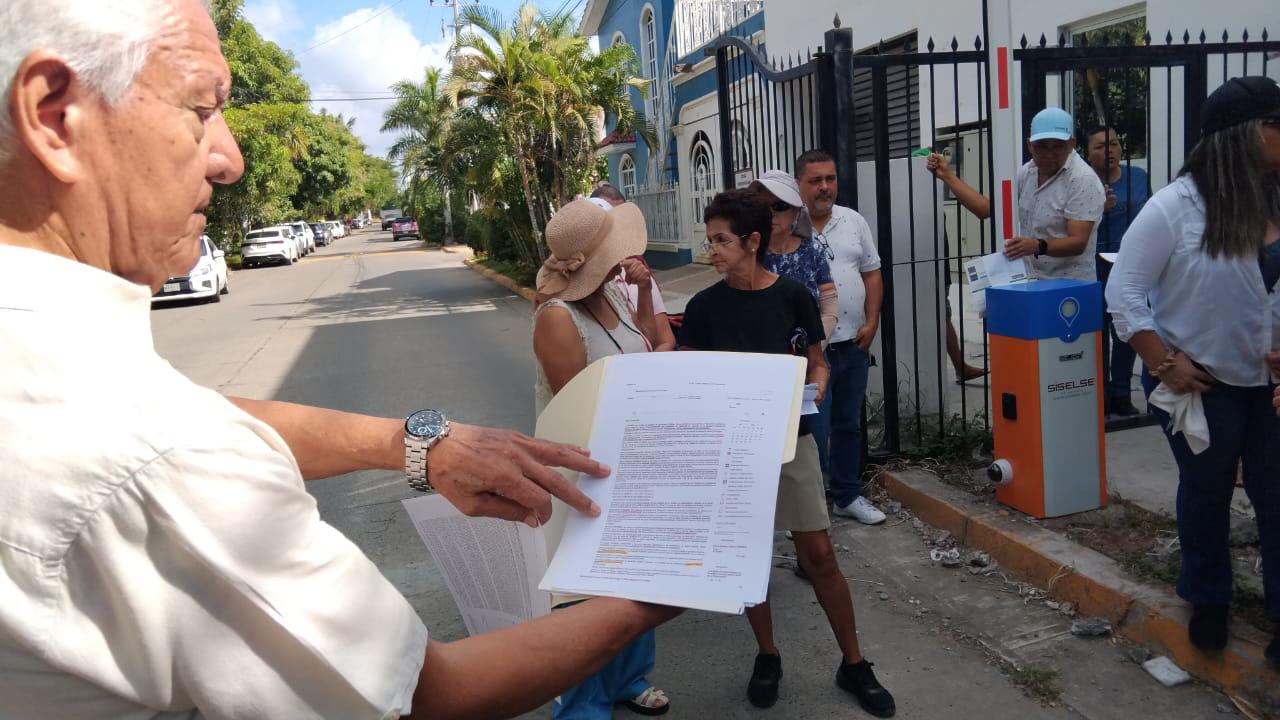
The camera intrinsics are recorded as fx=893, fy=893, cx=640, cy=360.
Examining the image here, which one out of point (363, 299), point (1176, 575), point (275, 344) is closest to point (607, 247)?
point (1176, 575)

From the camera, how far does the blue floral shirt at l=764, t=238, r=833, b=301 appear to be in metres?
4.55

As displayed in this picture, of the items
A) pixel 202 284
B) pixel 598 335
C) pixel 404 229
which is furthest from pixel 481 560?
pixel 404 229

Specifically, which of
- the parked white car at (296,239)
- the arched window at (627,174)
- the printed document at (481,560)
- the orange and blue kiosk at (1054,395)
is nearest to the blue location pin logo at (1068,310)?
the orange and blue kiosk at (1054,395)

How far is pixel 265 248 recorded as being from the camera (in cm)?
3391

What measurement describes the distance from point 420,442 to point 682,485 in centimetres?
46

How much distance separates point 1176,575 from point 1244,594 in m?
0.23

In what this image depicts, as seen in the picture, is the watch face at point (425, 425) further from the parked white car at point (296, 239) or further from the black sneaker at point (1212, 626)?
the parked white car at point (296, 239)

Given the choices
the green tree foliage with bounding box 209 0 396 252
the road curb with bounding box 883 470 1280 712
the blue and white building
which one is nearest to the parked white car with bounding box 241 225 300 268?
the green tree foliage with bounding box 209 0 396 252

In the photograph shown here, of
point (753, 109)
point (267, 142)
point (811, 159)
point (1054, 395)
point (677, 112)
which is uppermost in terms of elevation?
point (267, 142)

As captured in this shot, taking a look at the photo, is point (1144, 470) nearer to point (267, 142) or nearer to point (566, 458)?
point (566, 458)

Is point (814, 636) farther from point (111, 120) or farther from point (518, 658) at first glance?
point (111, 120)

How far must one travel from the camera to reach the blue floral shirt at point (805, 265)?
179 inches

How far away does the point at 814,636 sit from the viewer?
12.4 feet

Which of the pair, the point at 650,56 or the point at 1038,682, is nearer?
the point at 1038,682
